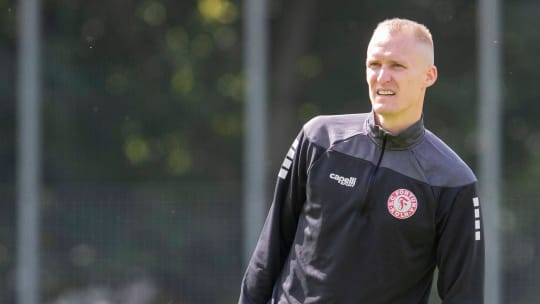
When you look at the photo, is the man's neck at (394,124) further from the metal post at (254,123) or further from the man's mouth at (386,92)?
the metal post at (254,123)

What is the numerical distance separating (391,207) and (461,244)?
0.26 metres

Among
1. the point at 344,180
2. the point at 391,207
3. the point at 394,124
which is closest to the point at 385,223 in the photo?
the point at 391,207

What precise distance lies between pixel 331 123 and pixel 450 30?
180 inches

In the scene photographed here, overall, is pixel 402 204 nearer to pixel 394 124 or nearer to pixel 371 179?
pixel 371 179

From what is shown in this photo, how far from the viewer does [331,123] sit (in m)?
3.28

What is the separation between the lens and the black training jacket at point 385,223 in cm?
308

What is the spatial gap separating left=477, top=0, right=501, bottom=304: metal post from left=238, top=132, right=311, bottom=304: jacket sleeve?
4.33 meters

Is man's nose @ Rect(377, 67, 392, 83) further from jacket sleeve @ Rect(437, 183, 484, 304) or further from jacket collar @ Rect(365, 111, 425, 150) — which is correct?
jacket sleeve @ Rect(437, 183, 484, 304)

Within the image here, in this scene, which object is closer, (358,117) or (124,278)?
(358,117)

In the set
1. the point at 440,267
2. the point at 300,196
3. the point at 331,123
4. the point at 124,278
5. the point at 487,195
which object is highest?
the point at 331,123

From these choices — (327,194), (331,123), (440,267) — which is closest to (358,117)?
(331,123)

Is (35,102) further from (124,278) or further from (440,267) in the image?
(440,267)

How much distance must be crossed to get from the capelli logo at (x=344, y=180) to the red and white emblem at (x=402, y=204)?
0.44 feet

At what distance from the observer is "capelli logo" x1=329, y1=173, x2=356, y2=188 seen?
3.12 meters
